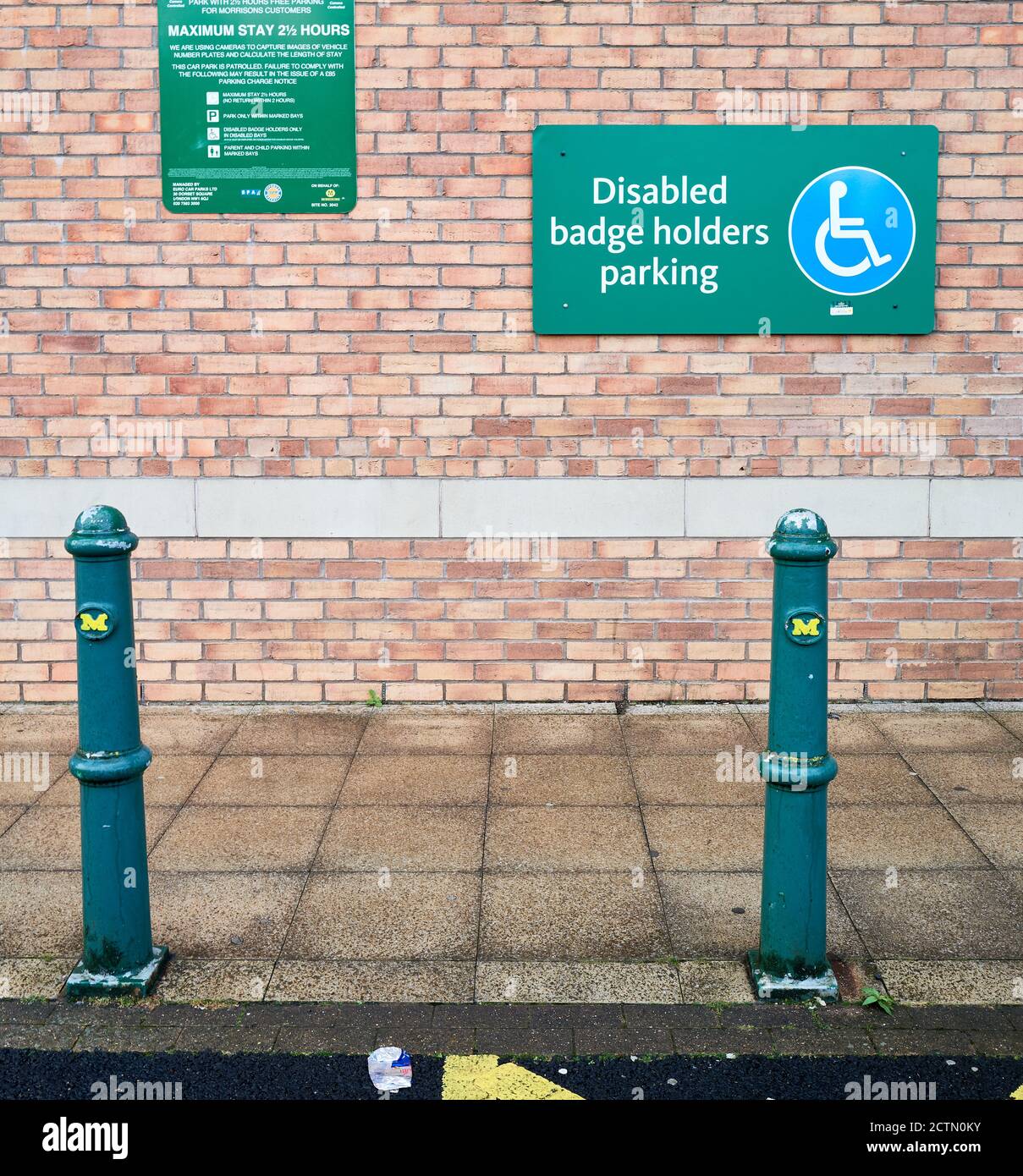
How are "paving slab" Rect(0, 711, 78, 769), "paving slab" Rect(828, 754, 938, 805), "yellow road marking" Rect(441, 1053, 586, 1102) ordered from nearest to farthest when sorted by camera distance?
"yellow road marking" Rect(441, 1053, 586, 1102)
"paving slab" Rect(828, 754, 938, 805)
"paving slab" Rect(0, 711, 78, 769)

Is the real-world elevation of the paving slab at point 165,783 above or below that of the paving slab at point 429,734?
below

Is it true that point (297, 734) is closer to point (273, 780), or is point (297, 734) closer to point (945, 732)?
point (273, 780)

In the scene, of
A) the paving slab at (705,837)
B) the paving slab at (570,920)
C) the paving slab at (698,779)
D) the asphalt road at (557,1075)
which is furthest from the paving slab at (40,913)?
the paving slab at (698,779)

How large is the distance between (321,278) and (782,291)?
2.26 m

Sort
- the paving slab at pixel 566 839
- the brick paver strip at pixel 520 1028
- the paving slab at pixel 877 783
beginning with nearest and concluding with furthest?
the brick paver strip at pixel 520 1028 → the paving slab at pixel 566 839 → the paving slab at pixel 877 783

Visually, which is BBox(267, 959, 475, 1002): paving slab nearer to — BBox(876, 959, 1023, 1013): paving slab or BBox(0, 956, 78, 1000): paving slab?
BBox(0, 956, 78, 1000): paving slab

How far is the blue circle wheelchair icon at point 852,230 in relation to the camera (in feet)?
19.5

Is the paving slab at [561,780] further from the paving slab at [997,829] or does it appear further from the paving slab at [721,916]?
the paving slab at [997,829]

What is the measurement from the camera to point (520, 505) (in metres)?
6.10

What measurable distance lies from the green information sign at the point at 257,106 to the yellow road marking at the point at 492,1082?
4.22m

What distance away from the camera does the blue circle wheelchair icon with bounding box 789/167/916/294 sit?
5.93 meters

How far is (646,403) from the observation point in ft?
19.9

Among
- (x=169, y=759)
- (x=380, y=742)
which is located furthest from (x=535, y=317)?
(x=169, y=759)

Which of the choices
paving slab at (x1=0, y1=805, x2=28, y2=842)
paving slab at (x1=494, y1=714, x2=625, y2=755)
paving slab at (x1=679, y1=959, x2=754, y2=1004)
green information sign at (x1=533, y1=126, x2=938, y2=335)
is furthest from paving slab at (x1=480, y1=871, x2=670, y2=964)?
green information sign at (x1=533, y1=126, x2=938, y2=335)
